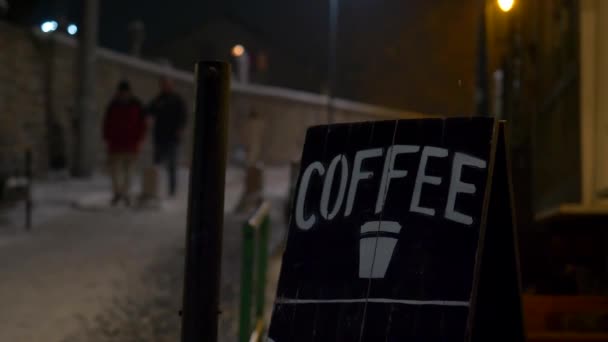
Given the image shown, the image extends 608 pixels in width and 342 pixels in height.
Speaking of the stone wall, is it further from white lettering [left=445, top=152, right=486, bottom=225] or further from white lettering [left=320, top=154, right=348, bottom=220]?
white lettering [left=445, top=152, right=486, bottom=225]

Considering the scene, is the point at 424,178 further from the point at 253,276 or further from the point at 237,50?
the point at 237,50

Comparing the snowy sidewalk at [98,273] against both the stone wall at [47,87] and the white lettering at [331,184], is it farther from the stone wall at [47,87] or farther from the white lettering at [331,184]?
the stone wall at [47,87]

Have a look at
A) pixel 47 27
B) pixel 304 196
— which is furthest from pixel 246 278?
pixel 47 27

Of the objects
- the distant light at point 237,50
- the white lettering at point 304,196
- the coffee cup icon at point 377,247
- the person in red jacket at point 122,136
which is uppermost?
the distant light at point 237,50

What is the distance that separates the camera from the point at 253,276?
6.08 metres

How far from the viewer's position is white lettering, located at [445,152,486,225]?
3.74 metres

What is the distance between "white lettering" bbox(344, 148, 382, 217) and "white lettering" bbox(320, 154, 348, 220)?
34 millimetres

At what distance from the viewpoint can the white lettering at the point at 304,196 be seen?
4.12m

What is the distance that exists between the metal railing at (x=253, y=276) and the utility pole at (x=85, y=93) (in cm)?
1130

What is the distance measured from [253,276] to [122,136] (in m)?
7.93

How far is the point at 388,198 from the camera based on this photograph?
3.94m

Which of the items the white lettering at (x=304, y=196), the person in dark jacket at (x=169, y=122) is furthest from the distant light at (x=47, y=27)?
the white lettering at (x=304, y=196)

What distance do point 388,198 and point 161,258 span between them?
6.18m

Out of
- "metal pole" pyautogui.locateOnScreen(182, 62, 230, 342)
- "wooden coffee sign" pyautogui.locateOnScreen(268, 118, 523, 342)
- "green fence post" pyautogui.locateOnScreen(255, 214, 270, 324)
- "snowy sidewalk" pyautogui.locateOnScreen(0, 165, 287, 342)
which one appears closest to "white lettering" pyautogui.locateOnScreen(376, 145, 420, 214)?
"wooden coffee sign" pyautogui.locateOnScreen(268, 118, 523, 342)
